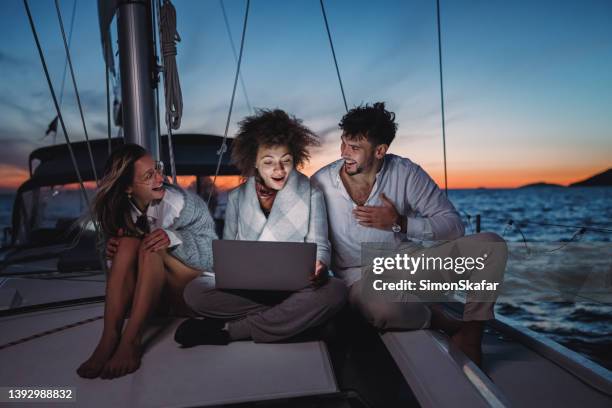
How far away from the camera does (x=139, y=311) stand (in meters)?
1.30

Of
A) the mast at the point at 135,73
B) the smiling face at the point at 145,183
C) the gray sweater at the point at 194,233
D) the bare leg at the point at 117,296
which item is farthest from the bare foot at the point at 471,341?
the mast at the point at 135,73

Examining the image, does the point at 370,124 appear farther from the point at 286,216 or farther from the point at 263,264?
the point at 263,264

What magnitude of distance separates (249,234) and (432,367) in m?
0.92

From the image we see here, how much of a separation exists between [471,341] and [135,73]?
1915 mm

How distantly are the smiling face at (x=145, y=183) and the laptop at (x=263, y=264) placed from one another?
1.52ft

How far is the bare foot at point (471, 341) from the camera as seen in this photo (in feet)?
4.22

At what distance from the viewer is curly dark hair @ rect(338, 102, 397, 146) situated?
1707mm

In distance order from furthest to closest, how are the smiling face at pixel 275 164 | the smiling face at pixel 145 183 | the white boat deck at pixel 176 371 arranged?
the smiling face at pixel 275 164
the smiling face at pixel 145 183
the white boat deck at pixel 176 371

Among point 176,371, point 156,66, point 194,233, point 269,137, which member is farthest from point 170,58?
point 176,371

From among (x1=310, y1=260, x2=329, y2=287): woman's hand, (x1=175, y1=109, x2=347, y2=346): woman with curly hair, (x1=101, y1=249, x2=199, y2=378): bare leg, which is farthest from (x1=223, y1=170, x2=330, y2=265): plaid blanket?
(x1=101, y1=249, x2=199, y2=378): bare leg

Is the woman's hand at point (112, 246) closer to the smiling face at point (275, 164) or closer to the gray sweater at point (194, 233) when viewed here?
the gray sweater at point (194, 233)

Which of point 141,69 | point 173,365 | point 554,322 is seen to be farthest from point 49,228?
point 554,322

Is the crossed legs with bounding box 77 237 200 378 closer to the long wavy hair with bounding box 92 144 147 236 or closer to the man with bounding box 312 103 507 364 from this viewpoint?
the long wavy hair with bounding box 92 144 147 236

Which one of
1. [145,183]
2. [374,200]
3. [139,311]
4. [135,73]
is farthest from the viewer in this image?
[135,73]
